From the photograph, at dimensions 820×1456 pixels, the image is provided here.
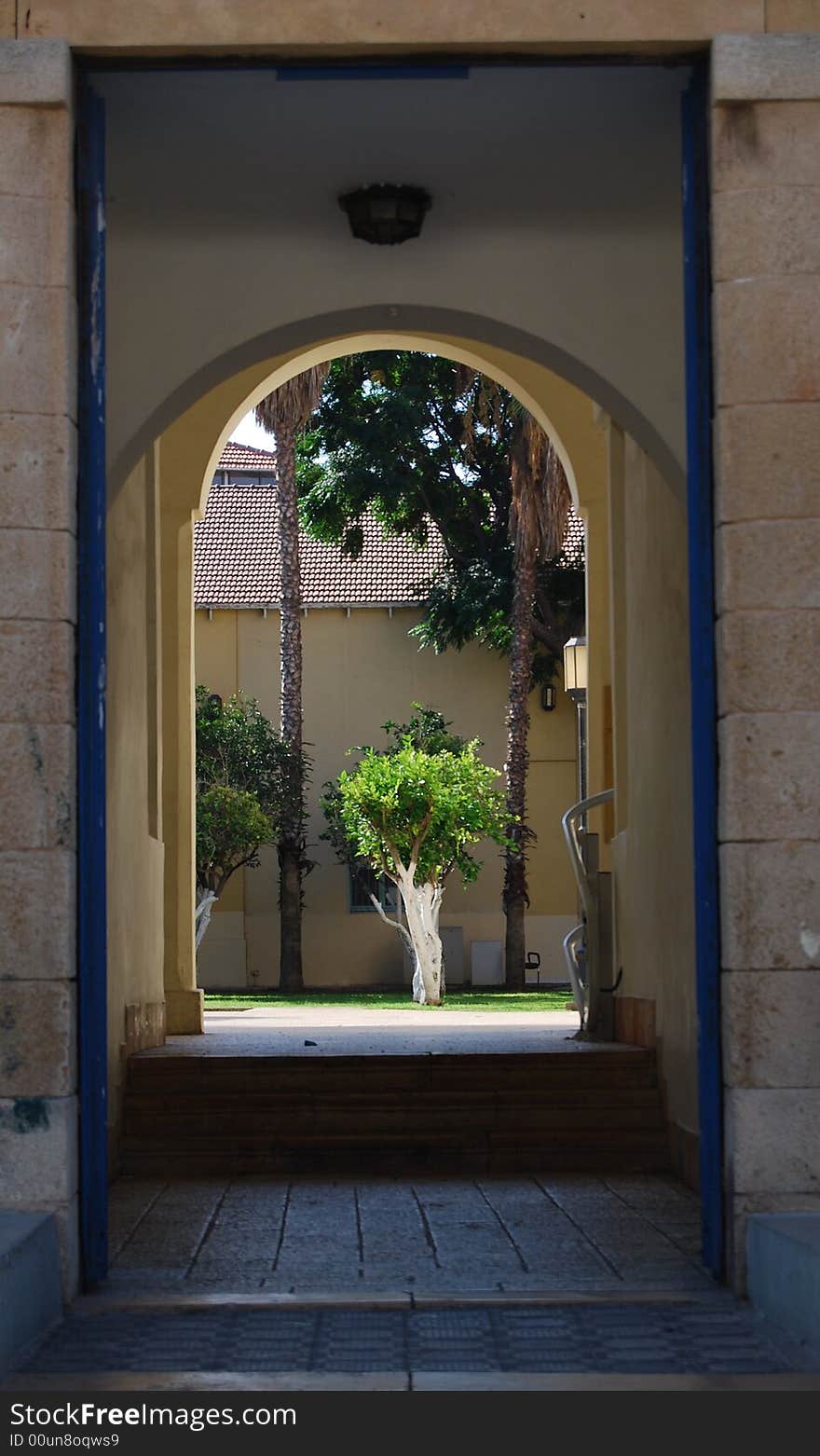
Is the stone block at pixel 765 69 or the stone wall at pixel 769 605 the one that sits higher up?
the stone block at pixel 765 69

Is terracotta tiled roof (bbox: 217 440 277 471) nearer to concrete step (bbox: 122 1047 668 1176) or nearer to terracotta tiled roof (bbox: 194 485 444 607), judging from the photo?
terracotta tiled roof (bbox: 194 485 444 607)

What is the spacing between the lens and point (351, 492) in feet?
80.1

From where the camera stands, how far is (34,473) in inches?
203

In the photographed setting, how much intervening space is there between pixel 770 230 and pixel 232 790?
1960 cm

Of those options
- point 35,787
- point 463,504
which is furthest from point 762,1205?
point 463,504

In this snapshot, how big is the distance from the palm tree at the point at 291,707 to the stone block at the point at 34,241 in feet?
59.2

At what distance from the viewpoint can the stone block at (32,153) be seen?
521 cm

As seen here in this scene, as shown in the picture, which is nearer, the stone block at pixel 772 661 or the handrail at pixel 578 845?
the stone block at pixel 772 661

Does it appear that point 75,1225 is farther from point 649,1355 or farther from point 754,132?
point 754,132

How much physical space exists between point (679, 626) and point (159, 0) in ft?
11.3

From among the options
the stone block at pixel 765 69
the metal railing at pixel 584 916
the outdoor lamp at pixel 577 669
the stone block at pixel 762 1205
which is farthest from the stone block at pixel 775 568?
the outdoor lamp at pixel 577 669

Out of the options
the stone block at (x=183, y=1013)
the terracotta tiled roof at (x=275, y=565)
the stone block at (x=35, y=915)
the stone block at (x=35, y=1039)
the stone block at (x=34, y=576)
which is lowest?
the stone block at (x=183, y=1013)

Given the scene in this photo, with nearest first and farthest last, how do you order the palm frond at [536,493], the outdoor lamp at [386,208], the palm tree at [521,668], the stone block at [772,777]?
the stone block at [772,777]
the outdoor lamp at [386,208]
the palm frond at [536,493]
the palm tree at [521,668]

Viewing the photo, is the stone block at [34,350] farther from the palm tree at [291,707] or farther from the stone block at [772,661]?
the palm tree at [291,707]
